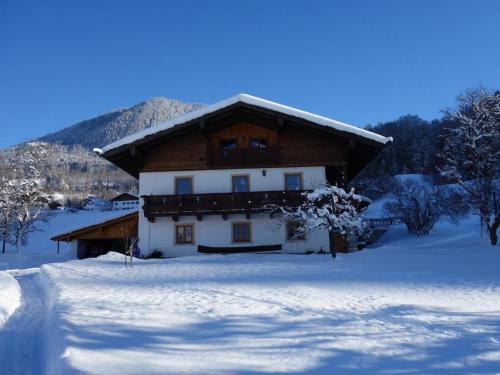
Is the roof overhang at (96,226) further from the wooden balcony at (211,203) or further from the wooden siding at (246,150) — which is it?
the wooden balcony at (211,203)

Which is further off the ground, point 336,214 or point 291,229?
point 336,214

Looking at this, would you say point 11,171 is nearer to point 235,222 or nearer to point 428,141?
point 235,222

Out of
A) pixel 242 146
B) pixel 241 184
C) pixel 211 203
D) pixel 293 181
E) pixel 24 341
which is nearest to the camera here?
pixel 24 341

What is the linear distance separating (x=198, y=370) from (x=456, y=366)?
9.27 feet

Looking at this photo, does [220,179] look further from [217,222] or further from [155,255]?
[155,255]

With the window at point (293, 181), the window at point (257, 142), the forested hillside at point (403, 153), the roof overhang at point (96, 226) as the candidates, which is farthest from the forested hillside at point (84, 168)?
the forested hillside at point (403, 153)

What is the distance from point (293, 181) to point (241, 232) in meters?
3.71

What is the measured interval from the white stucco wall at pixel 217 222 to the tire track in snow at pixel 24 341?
12167 millimetres

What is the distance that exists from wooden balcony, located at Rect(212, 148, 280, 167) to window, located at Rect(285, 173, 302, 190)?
1051 mm

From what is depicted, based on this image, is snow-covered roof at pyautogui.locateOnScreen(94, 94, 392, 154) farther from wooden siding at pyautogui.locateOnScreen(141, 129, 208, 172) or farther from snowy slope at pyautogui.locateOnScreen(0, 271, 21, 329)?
snowy slope at pyautogui.locateOnScreen(0, 271, 21, 329)

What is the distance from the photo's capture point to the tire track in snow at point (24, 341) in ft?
19.2

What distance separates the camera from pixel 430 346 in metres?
5.61

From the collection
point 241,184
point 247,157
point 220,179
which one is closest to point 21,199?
point 220,179

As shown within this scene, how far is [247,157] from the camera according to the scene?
23031 millimetres
